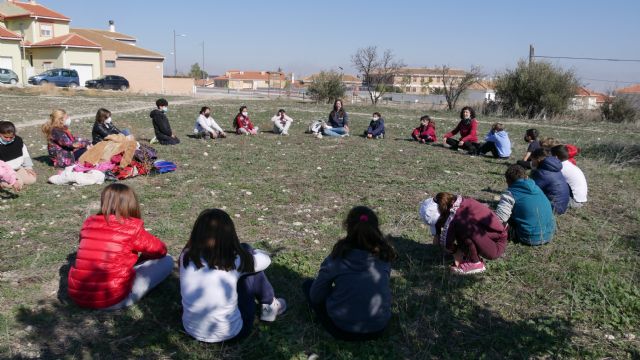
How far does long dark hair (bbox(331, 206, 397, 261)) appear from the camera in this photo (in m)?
3.65

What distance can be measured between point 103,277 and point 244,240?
2044 mm

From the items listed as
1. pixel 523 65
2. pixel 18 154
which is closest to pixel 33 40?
pixel 523 65

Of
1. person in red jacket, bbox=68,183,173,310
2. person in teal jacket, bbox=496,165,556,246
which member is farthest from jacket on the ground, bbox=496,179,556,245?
person in red jacket, bbox=68,183,173,310

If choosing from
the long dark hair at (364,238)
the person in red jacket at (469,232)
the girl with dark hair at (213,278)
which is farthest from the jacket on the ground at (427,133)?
the girl with dark hair at (213,278)

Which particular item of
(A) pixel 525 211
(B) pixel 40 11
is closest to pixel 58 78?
(B) pixel 40 11

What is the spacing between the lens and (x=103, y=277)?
13.1ft

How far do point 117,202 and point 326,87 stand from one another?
32.2 meters

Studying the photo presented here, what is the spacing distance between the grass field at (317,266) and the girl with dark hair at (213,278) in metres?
0.18

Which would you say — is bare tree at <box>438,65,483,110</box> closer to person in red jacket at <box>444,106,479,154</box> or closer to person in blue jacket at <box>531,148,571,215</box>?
person in red jacket at <box>444,106,479,154</box>

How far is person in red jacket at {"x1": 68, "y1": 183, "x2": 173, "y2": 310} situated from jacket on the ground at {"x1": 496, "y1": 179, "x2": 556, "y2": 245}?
13.2ft

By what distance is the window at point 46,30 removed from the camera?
50.8 meters

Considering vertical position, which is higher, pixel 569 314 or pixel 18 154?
pixel 18 154

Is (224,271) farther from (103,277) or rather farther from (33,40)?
(33,40)

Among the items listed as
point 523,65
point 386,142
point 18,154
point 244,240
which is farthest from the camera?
point 523,65
